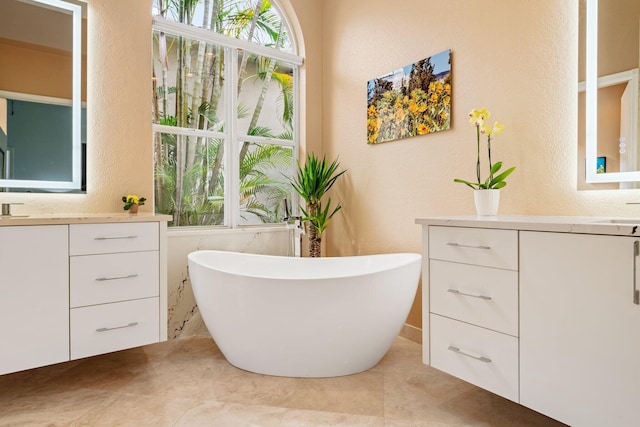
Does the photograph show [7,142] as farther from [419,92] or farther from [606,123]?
[606,123]

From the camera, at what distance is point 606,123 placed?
5.93 feet

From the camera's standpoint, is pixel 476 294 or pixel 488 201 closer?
pixel 476 294

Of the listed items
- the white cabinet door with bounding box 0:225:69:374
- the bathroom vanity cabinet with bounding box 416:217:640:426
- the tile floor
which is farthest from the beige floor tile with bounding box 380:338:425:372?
the white cabinet door with bounding box 0:225:69:374

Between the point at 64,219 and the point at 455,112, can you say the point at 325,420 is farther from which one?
the point at 455,112

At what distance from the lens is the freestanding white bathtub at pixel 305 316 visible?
203cm

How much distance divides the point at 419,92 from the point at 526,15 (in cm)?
75

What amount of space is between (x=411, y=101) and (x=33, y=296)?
2397 millimetres

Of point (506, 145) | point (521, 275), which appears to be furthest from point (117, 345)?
point (506, 145)

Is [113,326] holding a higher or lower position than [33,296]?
lower

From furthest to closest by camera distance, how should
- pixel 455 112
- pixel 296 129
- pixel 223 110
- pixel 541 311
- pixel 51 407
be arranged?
pixel 296 129 < pixel 223 110 < pixel 455 112 < pixel 51 407 < pixel 541 311

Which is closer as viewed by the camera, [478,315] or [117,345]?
[478,315]

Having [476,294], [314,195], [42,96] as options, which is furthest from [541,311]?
[42,96]

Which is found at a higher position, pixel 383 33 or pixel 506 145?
pixel 383 33

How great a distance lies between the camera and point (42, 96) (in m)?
2.35
